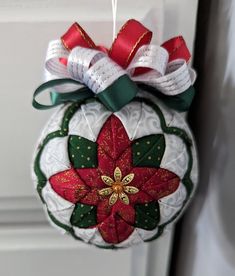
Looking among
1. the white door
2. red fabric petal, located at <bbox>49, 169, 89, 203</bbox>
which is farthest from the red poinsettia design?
the white door

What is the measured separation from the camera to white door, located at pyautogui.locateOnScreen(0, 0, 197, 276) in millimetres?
484

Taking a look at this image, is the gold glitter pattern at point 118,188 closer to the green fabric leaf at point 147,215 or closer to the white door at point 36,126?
the green fabric leaf at point 147,215

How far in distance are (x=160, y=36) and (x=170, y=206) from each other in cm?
17

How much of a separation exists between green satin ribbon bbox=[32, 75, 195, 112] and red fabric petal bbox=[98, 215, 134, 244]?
9 cm

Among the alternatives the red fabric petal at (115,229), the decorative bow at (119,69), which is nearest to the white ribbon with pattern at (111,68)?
the decorative bow at (119,69)

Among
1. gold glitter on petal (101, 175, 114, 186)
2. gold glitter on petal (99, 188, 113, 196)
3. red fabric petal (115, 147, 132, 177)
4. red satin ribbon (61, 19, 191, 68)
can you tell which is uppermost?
red satin ribbon (61, 19, 191, 68)

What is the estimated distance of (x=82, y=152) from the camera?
0.42 metres

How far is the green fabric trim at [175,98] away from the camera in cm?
44

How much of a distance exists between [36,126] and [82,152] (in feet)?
0.39
